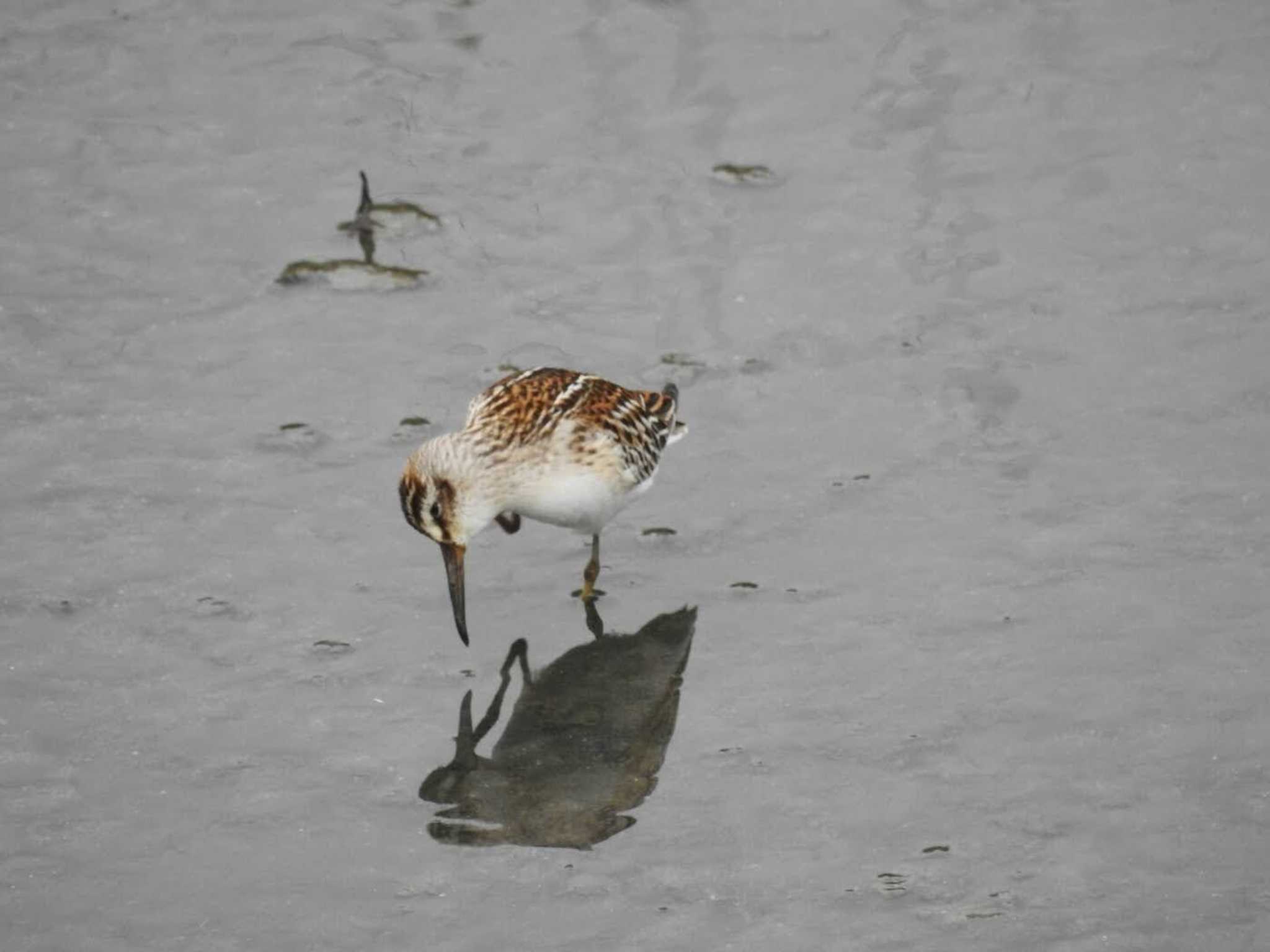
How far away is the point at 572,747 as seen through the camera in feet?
29.0

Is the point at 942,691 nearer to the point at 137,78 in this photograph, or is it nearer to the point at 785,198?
the point at 785,198

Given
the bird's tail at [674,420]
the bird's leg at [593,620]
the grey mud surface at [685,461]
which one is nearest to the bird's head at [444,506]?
the grey mud surface at [685,461]

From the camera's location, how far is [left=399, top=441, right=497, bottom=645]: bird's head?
9227mm

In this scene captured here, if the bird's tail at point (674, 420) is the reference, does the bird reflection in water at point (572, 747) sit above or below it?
below

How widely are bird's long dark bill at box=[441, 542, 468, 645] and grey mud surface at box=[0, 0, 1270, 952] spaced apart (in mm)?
261

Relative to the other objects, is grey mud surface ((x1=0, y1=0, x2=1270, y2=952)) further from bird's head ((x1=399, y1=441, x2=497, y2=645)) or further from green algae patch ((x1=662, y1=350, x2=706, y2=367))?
bird's head ((x1=399, y1=441, x2=497, y2=645))

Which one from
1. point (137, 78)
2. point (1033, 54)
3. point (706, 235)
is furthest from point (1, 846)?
point (1033, 54)

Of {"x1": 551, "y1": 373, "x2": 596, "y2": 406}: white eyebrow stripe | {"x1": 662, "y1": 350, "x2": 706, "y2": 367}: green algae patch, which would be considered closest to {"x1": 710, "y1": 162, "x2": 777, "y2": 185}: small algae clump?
{"x1": 662, "y1": 350, "x2": 706, "y2": 367}: green algae patch

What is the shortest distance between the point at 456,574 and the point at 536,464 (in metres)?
0.65

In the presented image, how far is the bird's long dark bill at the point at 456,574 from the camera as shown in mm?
9273

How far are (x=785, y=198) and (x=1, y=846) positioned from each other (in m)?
6.53

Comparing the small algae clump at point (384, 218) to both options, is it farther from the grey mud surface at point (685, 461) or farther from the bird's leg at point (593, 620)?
the bird's leg at point (593, 620)

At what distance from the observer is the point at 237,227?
1241 cm

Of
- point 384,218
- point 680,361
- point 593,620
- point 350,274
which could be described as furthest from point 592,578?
point 384,218
